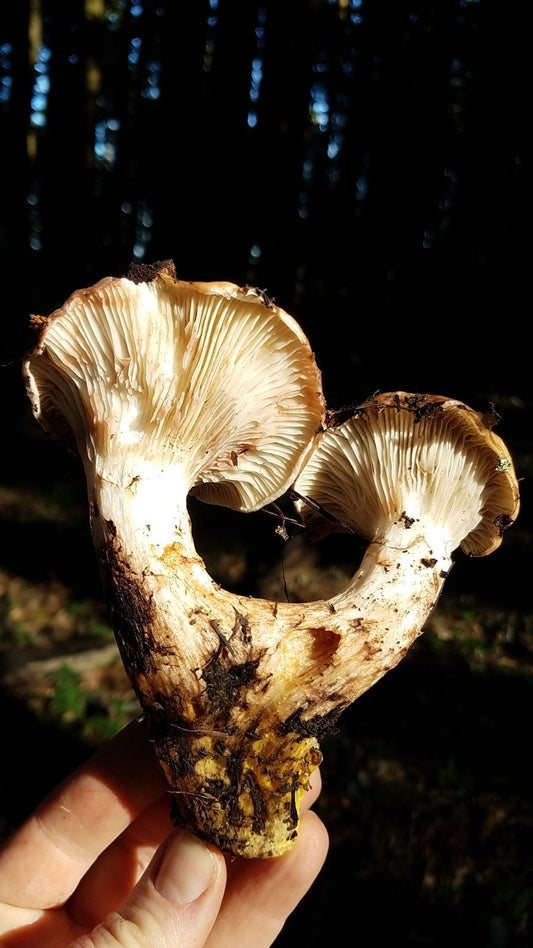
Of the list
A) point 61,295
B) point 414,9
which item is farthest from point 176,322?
point 61,295

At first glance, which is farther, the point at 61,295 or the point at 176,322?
the point at 61,295

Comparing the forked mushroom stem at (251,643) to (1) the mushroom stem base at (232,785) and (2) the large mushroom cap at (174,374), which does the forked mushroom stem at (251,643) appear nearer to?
(1) the mushroom stem base at (232,785)

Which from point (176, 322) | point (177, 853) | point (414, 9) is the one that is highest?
point (414, 9)

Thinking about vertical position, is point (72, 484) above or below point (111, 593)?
below

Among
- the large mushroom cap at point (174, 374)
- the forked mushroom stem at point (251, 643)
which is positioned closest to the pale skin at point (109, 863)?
the forked mushroom stem at point (251, 643)

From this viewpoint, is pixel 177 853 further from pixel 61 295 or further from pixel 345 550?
pixel 61 295
